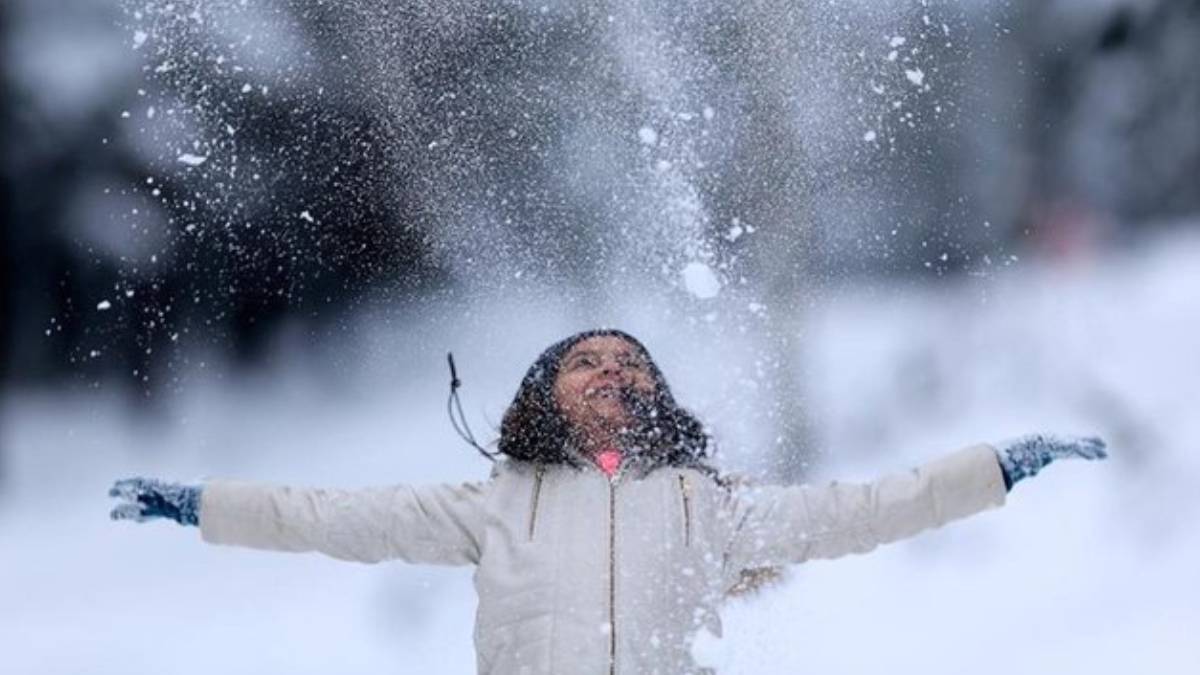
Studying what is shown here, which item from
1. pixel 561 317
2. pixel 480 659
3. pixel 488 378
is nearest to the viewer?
pixel 480 659

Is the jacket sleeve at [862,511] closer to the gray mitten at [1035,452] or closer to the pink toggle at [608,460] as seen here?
the gray mitten at [1035,452]

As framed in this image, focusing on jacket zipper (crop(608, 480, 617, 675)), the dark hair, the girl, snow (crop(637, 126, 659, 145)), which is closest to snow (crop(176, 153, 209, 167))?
snow (crop(637, 126, 659, 145))

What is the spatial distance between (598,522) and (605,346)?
66 cm

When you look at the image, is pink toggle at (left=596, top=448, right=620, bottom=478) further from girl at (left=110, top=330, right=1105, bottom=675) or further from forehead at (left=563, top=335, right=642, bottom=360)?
forehead at (left=563, top=335, right=642, bottom=360)

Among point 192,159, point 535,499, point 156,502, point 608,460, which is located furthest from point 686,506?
point 192,159

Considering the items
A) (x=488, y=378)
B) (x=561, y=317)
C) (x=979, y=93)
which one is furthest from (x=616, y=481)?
(x=979, y=93)

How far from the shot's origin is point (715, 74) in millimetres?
6598

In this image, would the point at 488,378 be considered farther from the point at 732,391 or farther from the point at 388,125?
the point at 388,125

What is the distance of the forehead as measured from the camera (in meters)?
3.80

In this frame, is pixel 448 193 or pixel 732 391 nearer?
pixel 732 391

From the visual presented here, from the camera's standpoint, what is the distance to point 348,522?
3373 mm

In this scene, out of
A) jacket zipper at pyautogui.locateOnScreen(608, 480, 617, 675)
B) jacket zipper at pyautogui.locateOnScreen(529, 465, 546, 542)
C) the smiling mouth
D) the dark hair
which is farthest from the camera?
the smiling mouth

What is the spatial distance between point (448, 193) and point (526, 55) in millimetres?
787

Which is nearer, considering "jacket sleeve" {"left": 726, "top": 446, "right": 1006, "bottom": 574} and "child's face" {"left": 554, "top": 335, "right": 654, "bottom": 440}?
"jacket sleeve" {"left": 726, "top": 446, "right": 1006, "bottom": 574}
